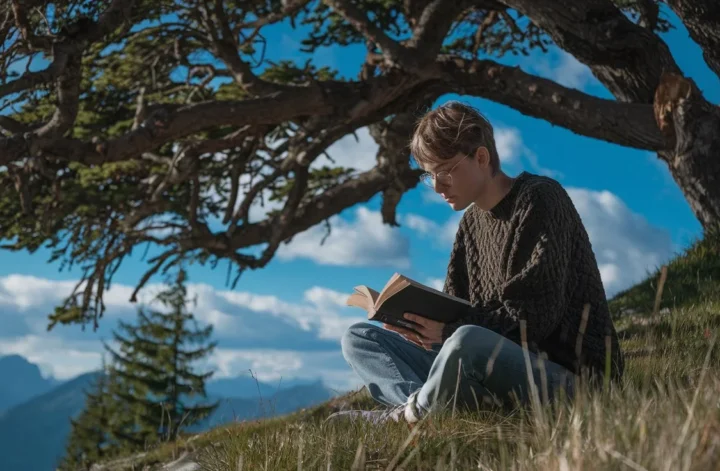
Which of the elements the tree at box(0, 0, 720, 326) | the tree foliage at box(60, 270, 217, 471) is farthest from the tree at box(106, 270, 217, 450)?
the tree at box(0, 0, 720, 326)

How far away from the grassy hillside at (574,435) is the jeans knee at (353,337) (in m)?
0.54

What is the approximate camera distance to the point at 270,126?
395 inches

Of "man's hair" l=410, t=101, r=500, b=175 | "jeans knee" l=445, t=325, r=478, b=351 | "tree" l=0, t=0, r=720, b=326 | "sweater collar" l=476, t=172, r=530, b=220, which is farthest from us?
"tree" l=0, t=0, r=720, b=326

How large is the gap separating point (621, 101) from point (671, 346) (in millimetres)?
4844

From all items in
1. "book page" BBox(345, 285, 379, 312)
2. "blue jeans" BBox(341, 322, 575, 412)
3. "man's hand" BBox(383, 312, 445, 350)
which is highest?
"book page" BBox(345, 285, 379, 312)

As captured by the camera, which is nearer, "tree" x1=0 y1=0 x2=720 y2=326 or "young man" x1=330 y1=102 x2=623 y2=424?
"young man" x1=330 y1=102 x2=623 y2=424

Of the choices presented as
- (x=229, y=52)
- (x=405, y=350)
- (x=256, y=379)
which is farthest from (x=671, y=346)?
(x=229, y=52)

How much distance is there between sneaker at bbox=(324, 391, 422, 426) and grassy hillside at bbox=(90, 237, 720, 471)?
9cm

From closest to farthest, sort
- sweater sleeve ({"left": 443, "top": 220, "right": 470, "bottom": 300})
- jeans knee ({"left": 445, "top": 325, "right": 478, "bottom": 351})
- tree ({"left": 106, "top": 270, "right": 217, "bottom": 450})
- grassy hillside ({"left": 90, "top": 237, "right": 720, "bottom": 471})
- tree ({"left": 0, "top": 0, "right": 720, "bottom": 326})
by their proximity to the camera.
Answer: grassy hillside ({"left": 90, "top": 237, "right": 720, "bottom": 471}) → jeans knee ({"left": 445, "top": 325, "right": 478, "bottom": 351}) → sweater sleeve ({"left": 443, "top": 220, "right": 470, "bottom": 300}) → tree ({"left": 0, "top": 0, "right": 720, "bottom": 326}) → tree ({"left": 106, "top": 270, "right": 217, "bottom": 450})

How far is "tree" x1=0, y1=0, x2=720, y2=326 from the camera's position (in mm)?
8039

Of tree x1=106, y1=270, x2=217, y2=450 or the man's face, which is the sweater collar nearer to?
the man's face

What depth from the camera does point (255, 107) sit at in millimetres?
8625

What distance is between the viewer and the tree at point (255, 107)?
8039 millimetres

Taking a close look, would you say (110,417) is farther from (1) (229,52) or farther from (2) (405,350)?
(2) (405,350)
